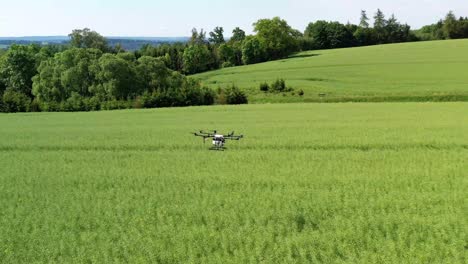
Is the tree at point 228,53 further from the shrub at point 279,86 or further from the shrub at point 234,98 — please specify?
the shrub at point 234,98

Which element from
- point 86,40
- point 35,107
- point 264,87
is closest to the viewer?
point 35,107

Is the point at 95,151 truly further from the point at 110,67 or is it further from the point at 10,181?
the point at 110,67

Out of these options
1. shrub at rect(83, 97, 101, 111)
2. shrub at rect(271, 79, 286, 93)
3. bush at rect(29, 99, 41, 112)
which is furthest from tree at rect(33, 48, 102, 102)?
shrub at rect(271, 79, 286, 93)

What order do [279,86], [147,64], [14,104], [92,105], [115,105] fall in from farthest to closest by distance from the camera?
1. [147,64]
2. [279,86]
3. [14,104]
4. [92,105]
5. [115,105]

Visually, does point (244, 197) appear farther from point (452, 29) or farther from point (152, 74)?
point (452, 29)

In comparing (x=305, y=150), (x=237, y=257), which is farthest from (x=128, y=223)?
(x=305, y=150)

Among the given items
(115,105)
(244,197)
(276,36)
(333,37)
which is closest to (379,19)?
(333,37)

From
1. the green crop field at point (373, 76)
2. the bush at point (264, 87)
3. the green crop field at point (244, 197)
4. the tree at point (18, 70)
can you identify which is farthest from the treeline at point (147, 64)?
the green crop field at point (244, 197)
